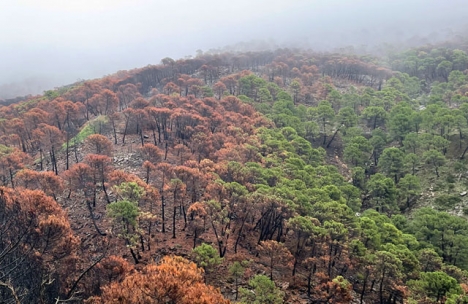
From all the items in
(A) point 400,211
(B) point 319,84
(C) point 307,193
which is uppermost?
(B) point 319,84

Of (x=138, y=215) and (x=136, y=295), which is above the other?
(x=136, y=295)

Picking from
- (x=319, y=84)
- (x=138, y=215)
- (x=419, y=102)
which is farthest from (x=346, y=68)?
(x=138, y=215)

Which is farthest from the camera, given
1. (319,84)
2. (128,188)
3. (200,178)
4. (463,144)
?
(319,84)

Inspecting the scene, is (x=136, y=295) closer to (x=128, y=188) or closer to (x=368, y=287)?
(x=128, y=188)

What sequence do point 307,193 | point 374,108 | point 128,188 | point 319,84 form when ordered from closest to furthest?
1. point 128,188
2. point 307,193
3. point 374,108
4. point 319,84

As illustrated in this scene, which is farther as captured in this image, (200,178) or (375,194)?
(375,194)

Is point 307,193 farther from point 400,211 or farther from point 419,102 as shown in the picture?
point 419,102

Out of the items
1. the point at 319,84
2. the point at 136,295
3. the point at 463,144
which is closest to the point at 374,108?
the point at 463,144
